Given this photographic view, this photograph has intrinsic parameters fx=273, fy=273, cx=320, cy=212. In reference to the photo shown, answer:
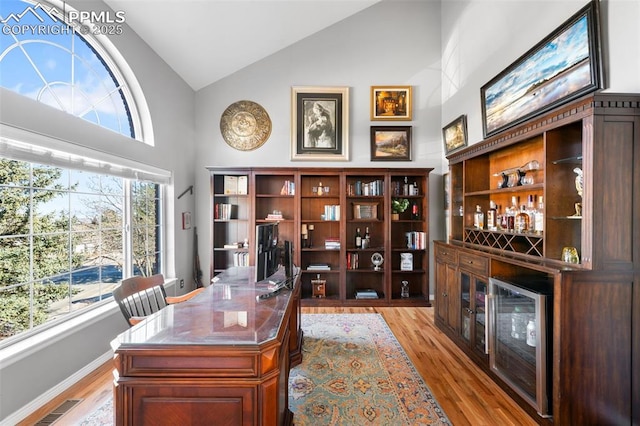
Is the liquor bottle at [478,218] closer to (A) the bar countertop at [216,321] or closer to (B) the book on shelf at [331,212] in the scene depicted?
(B) the book on shelf at [331,212]

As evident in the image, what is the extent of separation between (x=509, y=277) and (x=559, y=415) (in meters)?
1.02

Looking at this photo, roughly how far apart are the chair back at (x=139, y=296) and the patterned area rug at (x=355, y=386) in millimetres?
701

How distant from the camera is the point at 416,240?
14.3 ft

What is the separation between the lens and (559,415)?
1682 mm

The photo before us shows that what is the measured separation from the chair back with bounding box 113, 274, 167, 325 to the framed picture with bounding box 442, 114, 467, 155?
4068 millimetres

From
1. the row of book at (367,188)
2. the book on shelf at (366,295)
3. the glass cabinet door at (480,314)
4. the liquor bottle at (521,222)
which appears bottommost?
the book on shelf at (366,295)

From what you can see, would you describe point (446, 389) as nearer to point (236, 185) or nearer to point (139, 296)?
point (139, 296)

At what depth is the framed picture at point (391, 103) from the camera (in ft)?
14.9

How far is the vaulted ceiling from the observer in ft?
9.88

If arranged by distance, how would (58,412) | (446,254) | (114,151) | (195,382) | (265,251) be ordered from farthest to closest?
1. (446,254)
2. (114,151)
3. (265,251)
4. (58,412)
5. (195,382)

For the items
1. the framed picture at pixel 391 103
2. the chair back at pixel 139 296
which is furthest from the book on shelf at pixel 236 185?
the framed picture at pixel 391 103

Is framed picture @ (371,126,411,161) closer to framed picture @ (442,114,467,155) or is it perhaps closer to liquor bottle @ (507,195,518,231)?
framed picture @ (442,114,467,155)

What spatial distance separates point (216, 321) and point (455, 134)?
397 cm

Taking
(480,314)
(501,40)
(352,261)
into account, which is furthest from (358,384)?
(501,40)
